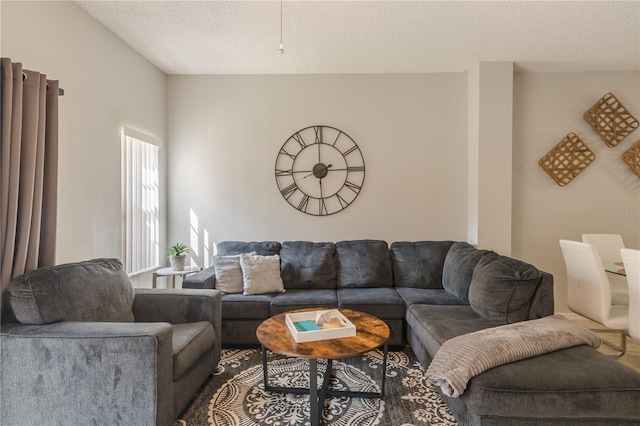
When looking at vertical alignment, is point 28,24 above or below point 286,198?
above

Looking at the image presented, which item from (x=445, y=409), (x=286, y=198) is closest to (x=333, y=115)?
(x=286, y=198)

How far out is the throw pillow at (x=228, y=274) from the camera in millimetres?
3061

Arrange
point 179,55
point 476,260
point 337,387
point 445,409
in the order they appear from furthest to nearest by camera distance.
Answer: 1. point 179,55
2. point 476,260
3. point 337,387
4. point 445,409

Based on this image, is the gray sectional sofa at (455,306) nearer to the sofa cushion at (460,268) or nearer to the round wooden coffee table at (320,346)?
the sofa cushion at (460,268)

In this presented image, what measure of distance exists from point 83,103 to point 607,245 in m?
4.90

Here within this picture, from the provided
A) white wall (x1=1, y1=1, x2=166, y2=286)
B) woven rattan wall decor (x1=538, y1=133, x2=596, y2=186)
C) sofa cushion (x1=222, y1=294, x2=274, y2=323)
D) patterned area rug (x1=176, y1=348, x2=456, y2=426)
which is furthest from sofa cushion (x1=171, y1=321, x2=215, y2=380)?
woven rattan wall decor (x1=538, y1=133, x2=596, y2=186)

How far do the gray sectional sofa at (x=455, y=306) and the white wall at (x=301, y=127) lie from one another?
408 mm

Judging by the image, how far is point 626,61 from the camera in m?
3.47

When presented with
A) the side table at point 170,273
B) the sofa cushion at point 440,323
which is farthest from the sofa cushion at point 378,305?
the side table at point 170,273

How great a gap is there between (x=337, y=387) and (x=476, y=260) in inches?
→ 60.6

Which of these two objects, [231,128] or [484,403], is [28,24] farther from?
[484,403]

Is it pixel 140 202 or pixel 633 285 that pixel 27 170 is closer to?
pixel 140 202

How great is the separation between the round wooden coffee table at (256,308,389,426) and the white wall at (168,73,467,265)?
1.76 m

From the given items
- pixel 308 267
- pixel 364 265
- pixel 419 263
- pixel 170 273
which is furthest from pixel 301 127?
pixel 170 273
